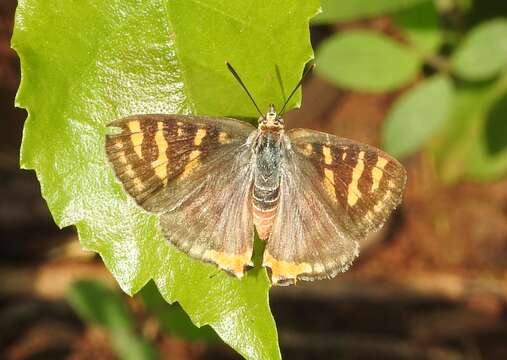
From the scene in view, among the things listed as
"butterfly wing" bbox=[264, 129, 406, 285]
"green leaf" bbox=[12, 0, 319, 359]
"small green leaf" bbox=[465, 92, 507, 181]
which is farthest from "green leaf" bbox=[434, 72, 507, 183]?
"green leaf" bbox=[12, 0, 319, 359]

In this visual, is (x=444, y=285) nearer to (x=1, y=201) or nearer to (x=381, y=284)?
(x=381, y=284)

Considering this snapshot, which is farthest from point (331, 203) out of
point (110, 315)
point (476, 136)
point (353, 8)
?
point (476, 136)

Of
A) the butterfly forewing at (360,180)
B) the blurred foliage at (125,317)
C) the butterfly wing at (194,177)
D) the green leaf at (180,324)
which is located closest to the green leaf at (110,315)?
the blurred foliage at (125,317)

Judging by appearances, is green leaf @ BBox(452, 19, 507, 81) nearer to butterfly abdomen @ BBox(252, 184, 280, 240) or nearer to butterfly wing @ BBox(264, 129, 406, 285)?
butterfly wing @ BBox(264, 129, 406, 285)

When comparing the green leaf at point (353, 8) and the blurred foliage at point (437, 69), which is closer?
the green leaf at point (353, 8)

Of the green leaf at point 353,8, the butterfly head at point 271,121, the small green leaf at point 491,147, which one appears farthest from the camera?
the small green leaf at point 491,147

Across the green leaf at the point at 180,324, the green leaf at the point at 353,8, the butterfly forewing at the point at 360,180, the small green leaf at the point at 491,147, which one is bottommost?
Result: the green leaf at the point at 180,324

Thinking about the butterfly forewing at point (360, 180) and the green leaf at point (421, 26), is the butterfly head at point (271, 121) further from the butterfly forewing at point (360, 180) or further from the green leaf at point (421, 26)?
the green leaf at point (421, 26)
